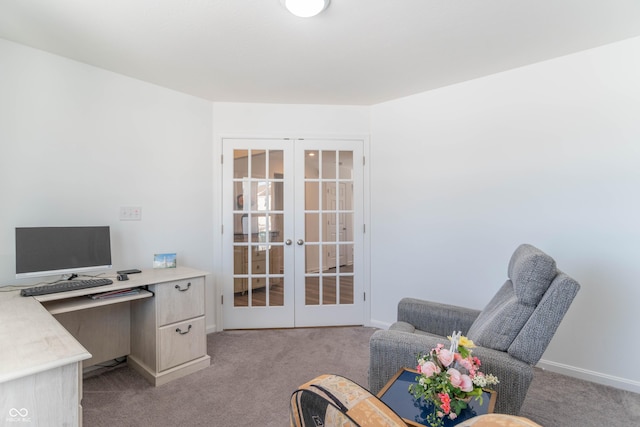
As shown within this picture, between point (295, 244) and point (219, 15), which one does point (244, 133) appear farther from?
point (219, 15)

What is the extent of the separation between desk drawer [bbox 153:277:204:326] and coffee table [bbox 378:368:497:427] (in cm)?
169

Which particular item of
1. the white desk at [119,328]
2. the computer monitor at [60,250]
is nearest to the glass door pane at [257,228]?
the white desk at [119,328]

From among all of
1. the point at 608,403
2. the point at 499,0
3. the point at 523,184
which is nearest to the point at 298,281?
the point at 523,184

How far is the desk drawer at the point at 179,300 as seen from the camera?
2.30 m

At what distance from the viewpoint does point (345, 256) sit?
3.44 meters

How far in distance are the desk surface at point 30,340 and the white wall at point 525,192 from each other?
8.84ft

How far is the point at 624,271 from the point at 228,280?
10.8 ft

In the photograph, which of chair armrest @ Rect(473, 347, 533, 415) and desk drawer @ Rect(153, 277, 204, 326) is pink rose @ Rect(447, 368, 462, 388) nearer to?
chair armrest @ Rect(473, 347, 533, 415)

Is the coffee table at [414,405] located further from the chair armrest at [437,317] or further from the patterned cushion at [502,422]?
the chair armrest at [437,317]

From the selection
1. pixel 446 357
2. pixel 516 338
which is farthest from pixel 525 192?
pixel 446 357

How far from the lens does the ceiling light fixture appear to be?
67.5 inches

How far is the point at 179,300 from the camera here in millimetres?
2391

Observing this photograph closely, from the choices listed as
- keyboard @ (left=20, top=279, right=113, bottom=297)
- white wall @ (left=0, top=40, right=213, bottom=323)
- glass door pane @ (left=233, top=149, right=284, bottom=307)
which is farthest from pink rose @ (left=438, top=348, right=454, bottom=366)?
white wall @ (left=0, top=40, right=213, bottom=323)

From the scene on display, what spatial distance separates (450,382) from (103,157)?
285 cm
